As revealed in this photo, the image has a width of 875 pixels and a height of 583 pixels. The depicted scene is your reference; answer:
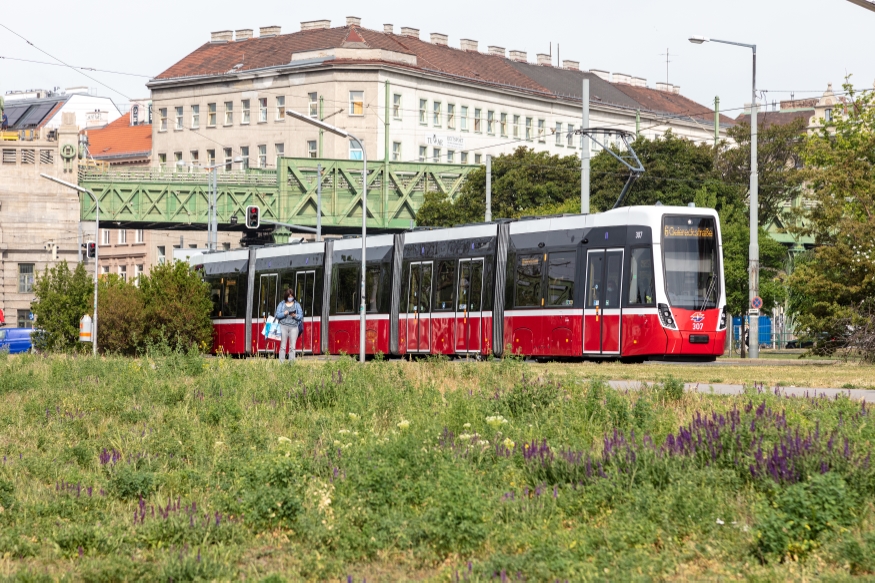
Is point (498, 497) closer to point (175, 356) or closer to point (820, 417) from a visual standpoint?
point (820, 417)

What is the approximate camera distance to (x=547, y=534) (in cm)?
917

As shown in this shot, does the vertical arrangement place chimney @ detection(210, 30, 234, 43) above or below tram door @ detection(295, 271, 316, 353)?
above

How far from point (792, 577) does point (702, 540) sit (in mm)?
1024

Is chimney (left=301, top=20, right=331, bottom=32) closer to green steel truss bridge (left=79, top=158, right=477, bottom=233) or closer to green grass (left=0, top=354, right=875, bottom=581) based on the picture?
green steel truss bridge (left=79, top=158, right=477, bottom=233)

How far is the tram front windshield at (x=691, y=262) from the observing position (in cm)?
2811

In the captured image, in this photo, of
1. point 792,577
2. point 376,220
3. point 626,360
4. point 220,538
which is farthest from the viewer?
point 376,220

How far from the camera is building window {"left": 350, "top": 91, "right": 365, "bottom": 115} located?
10569 cm

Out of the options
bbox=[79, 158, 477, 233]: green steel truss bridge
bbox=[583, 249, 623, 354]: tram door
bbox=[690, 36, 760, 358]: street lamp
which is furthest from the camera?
bbox=[79, 158, 477, 233]: green steel truss bridge

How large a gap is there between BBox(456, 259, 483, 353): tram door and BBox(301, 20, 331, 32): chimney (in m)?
83.4

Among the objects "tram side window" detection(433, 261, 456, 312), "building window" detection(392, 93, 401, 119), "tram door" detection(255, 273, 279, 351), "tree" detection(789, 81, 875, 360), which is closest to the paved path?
"tree" detection(789, 81, 875, 360)

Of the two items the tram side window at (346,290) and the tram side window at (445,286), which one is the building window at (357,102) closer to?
the tram side window at (346,290)

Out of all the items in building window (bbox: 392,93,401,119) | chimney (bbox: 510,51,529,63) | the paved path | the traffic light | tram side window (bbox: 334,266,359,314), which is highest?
chimney (bbox: 510,51,529,63)

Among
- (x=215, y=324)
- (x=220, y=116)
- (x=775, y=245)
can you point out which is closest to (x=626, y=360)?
(x=215, y=324)

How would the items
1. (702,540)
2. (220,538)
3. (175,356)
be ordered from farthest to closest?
(175,356) < (220,538) < (702,540)
